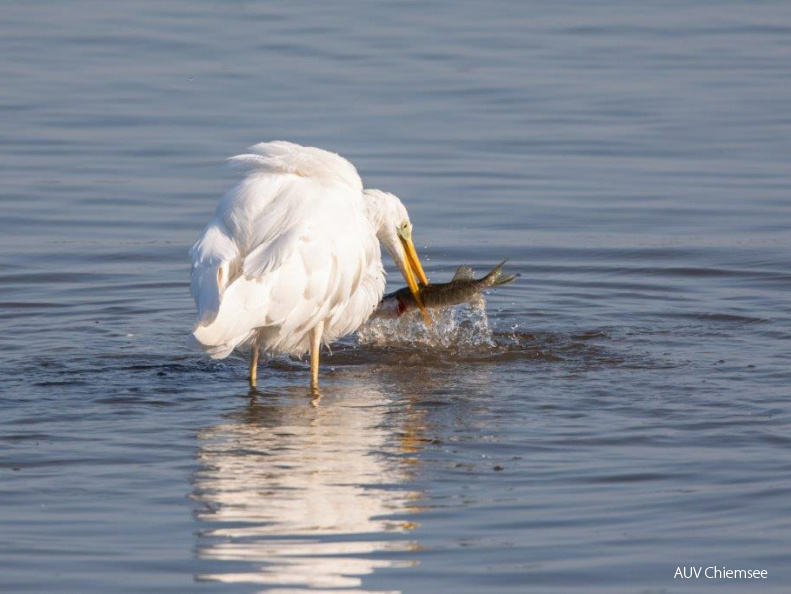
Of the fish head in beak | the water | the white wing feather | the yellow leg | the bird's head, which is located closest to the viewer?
the water

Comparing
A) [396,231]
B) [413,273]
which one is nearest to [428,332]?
[413,273]

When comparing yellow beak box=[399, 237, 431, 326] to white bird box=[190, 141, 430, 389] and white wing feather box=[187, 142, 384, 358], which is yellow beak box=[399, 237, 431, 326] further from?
white wing feather box=[187, 142, 384, 358]

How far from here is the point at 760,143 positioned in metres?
14.5

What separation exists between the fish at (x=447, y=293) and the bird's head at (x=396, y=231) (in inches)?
3.3

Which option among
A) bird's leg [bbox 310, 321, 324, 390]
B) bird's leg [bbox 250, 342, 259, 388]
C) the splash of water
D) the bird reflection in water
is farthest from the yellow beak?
bird's leg [bbox 250, 342, 259, 388]

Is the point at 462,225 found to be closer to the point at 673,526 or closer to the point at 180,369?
the point at 180,369

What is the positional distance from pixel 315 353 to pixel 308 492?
2.33 metres

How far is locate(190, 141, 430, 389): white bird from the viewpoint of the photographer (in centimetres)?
805

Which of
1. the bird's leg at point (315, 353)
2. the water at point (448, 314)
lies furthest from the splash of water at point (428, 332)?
the bird's leg at point (315, 353)

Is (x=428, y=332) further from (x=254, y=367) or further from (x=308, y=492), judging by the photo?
(x=308, y=492)

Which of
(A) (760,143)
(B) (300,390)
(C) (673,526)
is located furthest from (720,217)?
(C) (673,526)

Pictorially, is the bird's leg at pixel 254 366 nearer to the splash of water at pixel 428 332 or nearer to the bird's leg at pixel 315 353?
the bird's leg at pixel 315 353

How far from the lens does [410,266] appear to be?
32.7 ft

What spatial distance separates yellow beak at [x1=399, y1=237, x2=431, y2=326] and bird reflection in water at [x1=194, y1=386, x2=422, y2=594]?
1182mm
